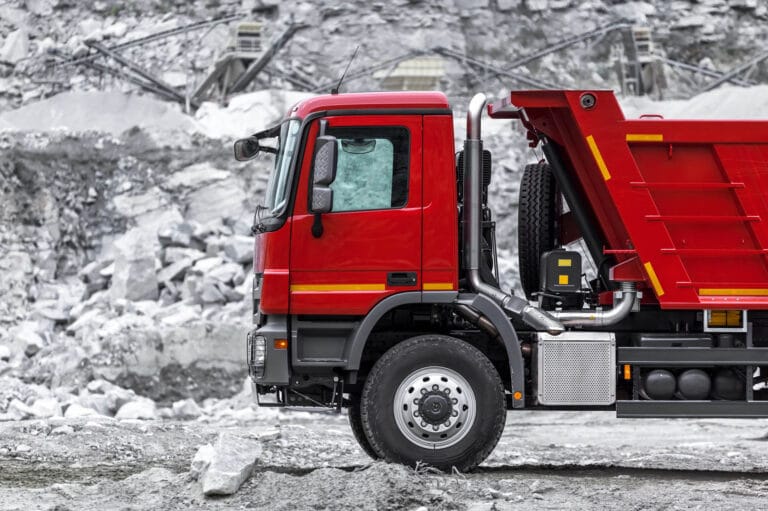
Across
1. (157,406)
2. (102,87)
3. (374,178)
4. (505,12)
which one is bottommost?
(157,406)

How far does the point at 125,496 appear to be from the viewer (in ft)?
25.2

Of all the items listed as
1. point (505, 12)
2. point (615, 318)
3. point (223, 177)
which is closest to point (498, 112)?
point (615, 318)

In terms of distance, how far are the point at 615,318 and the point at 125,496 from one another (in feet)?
12.5

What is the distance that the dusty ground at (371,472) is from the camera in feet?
24.3

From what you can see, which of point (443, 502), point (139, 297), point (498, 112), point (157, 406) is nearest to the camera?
point (443, 502)

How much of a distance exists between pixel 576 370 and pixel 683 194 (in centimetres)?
156

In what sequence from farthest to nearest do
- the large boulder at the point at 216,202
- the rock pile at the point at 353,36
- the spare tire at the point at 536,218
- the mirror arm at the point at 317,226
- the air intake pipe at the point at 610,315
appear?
the rock pile at the point at 353,36, the large boulder at the point at 216,202, the spare tire at the point at 536,218, the air intake pipe at the point at 610,315, the mirror arm at the point at 317,226

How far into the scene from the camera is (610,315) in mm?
8656

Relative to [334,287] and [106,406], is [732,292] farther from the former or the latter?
[106,406]

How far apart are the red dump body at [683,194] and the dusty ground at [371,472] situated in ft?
4.99

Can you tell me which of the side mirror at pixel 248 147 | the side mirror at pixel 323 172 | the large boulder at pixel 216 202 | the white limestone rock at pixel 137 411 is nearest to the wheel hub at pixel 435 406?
the side mirror at pixel 323 172

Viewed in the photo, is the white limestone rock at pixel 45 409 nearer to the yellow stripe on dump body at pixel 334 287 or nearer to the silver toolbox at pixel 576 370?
the yellow stripe on dump body at pixel 334 287

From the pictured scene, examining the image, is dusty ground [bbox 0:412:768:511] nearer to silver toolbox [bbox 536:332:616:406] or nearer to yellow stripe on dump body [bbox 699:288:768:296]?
silver toolbox [bbox 536:332:616:406]

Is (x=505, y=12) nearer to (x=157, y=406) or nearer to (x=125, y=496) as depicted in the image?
(x=157, y=406)
